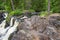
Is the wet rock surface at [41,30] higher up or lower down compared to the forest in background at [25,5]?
higher up

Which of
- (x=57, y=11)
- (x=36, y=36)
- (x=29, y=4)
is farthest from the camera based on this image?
(x=29, y=4)

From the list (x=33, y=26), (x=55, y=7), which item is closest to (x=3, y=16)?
(x=55, y=7)

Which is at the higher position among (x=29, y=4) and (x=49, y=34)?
(x=49, y=34)

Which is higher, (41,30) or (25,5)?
(41,30)

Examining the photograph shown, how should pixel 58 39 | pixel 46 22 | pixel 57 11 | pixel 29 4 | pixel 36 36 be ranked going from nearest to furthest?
pixel 58 39 → pixel 36 36 → pixel 46 22 → pixel 57 11 → pixel 29 4

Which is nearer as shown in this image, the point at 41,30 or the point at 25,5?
the point at 41,30

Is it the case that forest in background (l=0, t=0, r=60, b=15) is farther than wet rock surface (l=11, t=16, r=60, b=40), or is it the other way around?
forest in background (l=0, t=0, r=60, b=15)

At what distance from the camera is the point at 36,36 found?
1603cm

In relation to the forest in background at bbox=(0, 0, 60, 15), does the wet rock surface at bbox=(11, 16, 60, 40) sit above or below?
above

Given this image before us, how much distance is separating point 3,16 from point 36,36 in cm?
2320

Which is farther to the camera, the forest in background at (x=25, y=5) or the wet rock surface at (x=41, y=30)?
the forest in background at (x=25, y=5)

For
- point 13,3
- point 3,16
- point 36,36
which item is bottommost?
point 3,16

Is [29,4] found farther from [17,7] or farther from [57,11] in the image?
[57,11]

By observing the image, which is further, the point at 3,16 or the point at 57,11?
the point at 3,16
